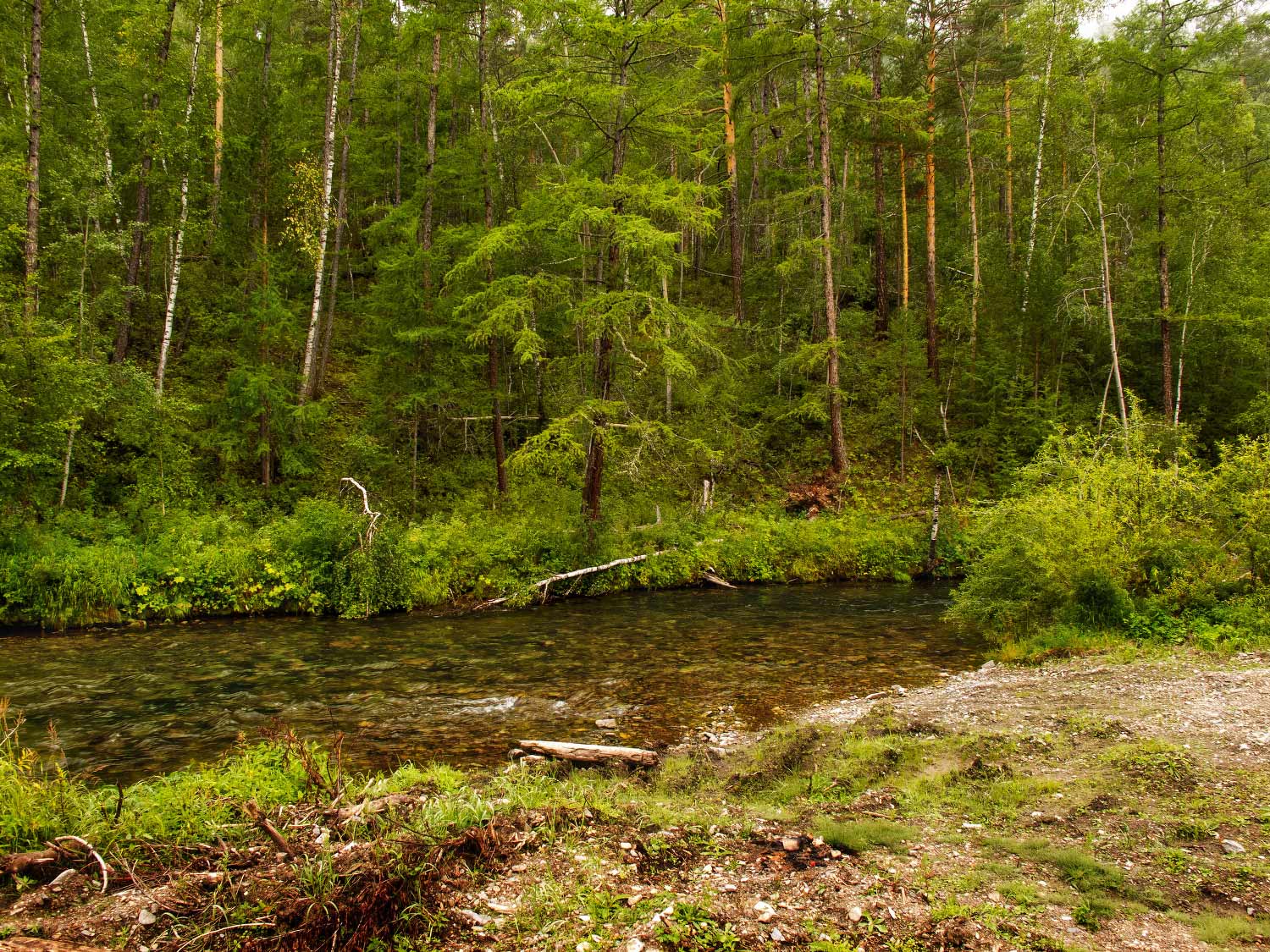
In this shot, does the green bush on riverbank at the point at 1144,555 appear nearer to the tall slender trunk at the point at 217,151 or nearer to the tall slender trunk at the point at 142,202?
the tall slender trunk at the point at 142,202

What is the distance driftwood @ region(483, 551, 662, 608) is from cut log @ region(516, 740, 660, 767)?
25.6 feet

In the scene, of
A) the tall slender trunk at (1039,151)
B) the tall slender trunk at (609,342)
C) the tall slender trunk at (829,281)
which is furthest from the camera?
the tall slender trunk at (1039,151)

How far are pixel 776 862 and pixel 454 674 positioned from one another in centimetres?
657

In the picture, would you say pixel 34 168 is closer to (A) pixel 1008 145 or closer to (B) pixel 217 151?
(B) pixel 217 151

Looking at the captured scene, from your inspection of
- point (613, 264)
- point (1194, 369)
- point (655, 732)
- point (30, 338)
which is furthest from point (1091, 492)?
Result: point (30, 338)

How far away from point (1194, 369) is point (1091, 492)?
17.3 m

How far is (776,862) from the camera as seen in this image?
406 cm

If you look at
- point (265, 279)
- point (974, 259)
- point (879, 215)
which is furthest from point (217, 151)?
point (974, 259)

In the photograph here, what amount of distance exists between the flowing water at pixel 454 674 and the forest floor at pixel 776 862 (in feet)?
6.63

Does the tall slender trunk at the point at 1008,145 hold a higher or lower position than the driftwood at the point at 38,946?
higher

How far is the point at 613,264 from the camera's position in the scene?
1524 cm

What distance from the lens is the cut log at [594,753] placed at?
6.29 meters

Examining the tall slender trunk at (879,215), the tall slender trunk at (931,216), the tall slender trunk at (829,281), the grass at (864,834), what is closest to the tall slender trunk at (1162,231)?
the tall slender trunk at (931,216)

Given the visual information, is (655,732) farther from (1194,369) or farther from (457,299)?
(1194,369)
